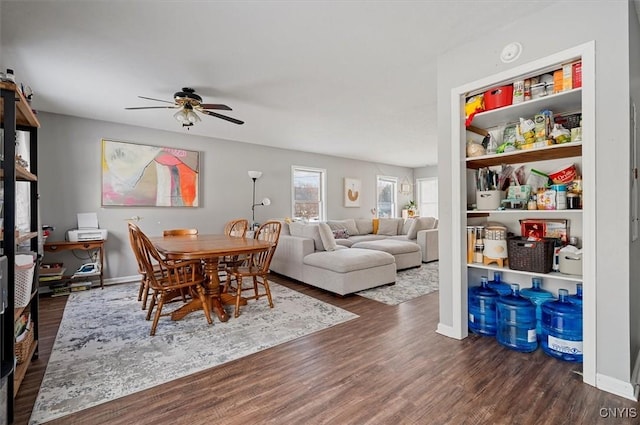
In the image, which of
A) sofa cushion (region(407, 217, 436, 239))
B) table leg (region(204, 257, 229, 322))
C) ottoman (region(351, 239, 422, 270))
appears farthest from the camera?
sofa cushion (region(407, 217, 436, 239))

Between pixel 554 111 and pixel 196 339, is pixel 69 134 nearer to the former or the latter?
pixel 196 339

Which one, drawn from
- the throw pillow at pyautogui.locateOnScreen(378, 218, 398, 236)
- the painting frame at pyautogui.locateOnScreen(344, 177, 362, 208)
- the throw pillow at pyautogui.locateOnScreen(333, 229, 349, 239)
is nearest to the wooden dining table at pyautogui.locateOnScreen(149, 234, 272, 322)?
the throw pillow at pyautogui.locateOnScreen(333, 229, 349, 239)

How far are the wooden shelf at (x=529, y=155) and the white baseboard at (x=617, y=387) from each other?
1373 millimetres

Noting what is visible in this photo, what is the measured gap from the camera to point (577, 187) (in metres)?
1.94

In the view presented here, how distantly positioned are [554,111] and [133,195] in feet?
16.8

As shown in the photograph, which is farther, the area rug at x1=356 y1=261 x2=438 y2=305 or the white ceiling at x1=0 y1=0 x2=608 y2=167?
the area rug at x1=356 y1=261 x2=438 y2=305

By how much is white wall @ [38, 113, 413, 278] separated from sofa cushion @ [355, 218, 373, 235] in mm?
753

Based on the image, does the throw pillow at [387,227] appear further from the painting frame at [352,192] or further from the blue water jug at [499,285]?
the blue water jug at [499,285]

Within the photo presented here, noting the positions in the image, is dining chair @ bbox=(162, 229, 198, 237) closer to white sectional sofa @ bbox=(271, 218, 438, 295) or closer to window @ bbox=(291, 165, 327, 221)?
white sectional sofa @ bbox=(271, 218, 438, 295)

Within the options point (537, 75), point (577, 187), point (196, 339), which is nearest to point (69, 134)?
point (196, 339)

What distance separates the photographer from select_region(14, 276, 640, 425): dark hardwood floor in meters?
1.47

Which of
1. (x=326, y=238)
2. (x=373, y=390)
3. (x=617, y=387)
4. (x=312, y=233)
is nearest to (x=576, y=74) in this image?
(x=617, y=387)

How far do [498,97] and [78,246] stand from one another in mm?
4900

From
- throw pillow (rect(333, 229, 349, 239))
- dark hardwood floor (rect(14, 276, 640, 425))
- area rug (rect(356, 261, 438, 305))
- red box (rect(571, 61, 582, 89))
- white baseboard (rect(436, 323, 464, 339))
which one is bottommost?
dark hardwood floor (rect(14, 276, 640, 425))
